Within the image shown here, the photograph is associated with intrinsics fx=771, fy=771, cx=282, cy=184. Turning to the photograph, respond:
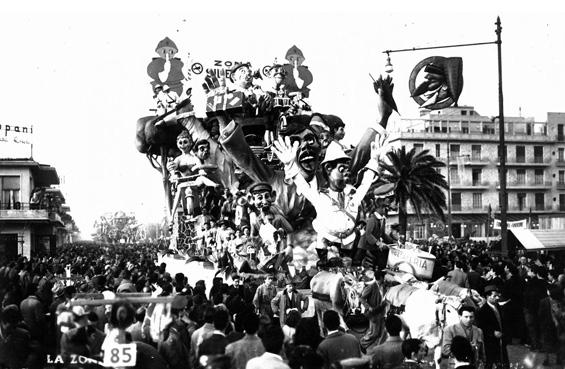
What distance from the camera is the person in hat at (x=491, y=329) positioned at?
12.2 metres

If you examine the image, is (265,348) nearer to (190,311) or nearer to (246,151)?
(190,311)

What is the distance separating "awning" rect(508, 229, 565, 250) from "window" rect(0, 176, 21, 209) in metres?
36.2

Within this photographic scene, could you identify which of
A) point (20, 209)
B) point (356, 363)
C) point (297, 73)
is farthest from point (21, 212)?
point (356, 363)

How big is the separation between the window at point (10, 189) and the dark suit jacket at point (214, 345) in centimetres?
4623

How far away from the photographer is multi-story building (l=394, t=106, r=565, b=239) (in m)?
64.4

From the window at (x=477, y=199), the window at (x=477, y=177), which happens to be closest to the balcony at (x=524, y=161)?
the window at (x=477, y=177)

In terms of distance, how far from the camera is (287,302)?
13797 mm

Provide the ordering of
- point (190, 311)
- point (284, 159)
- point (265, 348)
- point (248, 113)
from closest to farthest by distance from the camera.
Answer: point (265, 348), point (190, 311), point (284, 159), point (248, 113)

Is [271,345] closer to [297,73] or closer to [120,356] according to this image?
[120,356]

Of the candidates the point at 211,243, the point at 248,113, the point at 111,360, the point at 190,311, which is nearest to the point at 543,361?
the point at 190,311

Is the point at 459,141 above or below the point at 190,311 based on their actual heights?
above

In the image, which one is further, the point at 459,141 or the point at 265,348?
the point at 459,141

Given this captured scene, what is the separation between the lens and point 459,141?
69125mm

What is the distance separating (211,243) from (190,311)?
1604cm
